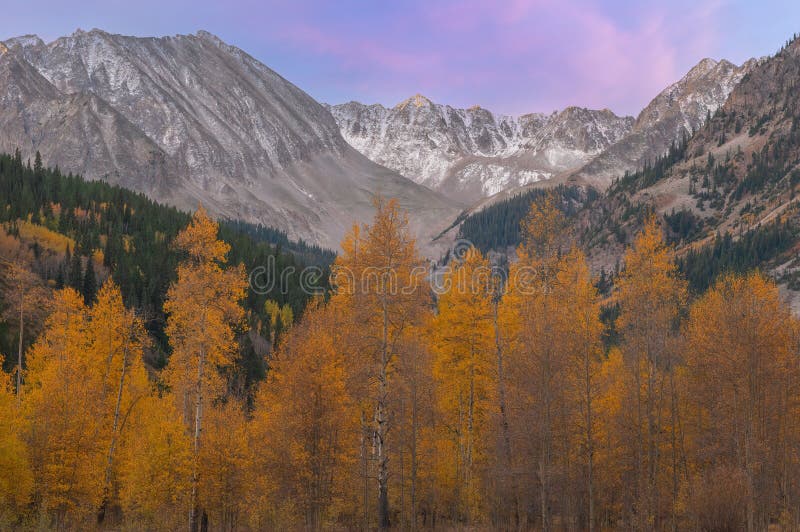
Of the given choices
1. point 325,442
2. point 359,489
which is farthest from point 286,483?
point 359,489

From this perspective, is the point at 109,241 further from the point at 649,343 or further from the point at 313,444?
the point at 649,343

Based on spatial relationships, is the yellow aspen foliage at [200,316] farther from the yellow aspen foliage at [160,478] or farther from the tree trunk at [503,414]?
the tree trunk at [503,414]

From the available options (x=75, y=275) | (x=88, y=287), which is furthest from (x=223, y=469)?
(x=75, y=275)

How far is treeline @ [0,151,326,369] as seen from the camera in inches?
4136

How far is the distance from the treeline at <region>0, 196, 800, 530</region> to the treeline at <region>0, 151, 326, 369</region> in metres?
55.3

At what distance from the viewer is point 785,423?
3584 cm

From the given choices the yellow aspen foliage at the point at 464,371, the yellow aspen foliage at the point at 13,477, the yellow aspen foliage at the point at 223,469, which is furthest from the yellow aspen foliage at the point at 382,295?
the yellow aspen foliage at the point at 13,477

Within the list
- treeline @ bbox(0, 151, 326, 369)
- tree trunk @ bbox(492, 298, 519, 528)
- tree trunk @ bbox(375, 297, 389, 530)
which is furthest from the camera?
treeline @ bbox(0, 151, 326, 369)

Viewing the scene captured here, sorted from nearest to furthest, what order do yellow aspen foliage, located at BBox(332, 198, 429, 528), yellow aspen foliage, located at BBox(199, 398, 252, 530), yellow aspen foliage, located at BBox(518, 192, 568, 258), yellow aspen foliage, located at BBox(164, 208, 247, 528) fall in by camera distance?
yellow aspen foliage, located at BBox(164, 208, 247, 528) < yellow aspen foliage, located at BBox(332, 198, 429, 528) < yellow aspen foliage, located at BBox(199, 398, 252, 530) < yellow aspen foliage, located at BBox(518, 192, 568, 258)

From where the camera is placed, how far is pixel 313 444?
2814cm

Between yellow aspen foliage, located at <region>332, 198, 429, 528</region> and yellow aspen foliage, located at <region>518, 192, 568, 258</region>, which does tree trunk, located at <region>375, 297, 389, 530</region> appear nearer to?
yellow aspen foliage, located at <region>332, 198, 429, 528</region>

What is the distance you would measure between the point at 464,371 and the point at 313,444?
11049 millimetres

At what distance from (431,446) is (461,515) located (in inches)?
229

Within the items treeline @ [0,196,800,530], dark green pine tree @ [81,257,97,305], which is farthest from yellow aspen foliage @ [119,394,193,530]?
dark green pine tree @ [81,257,97,305]
